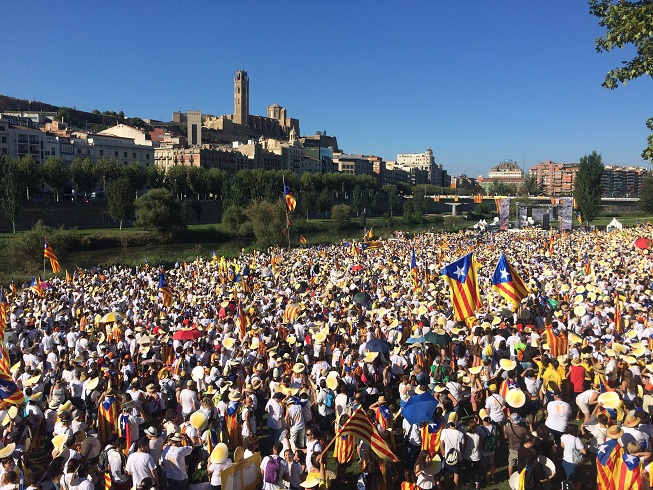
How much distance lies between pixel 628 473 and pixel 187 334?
8754 mm

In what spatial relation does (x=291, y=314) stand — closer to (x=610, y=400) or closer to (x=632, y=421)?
(x=610, y=400)

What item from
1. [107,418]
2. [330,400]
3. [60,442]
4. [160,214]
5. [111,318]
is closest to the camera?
[60,442]

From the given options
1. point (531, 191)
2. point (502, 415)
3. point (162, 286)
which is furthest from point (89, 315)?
point (531, 191)

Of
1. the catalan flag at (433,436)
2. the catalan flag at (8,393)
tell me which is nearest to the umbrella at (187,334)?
the catalan flag at (8,393)

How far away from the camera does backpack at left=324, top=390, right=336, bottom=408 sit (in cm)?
837

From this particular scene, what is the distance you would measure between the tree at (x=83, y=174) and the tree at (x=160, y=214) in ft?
46.3

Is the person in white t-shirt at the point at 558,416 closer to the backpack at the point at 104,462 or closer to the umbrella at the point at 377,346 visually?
the umbrella at the point at 377,346

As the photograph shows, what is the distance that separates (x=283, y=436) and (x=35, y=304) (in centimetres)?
1425

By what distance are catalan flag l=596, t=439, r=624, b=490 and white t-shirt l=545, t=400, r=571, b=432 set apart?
94 cm

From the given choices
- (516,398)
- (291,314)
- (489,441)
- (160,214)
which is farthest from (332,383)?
(160,214)

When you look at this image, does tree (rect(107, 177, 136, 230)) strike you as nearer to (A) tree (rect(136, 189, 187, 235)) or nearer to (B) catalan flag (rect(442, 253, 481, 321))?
(A) tree (rect(136, 189, 187, 235))

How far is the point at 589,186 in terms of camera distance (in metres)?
61.0

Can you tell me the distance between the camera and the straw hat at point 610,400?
23.4 ft

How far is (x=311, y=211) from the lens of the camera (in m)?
86.4
